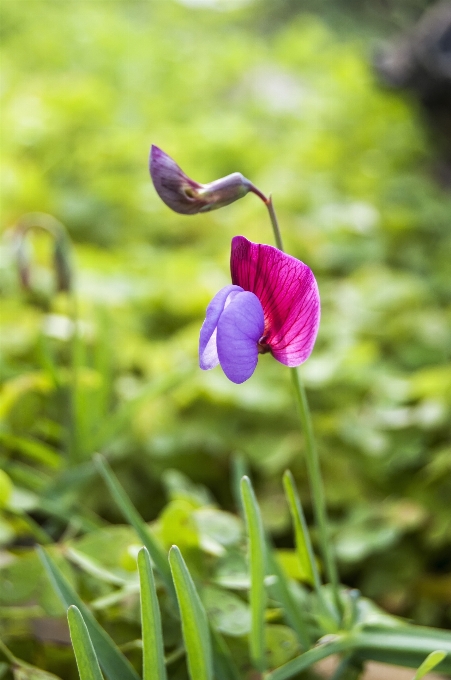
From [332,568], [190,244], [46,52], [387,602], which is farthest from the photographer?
[46,52]

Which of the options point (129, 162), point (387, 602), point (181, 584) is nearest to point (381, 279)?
point (387, 602)

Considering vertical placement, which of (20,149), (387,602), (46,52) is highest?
(46,52)

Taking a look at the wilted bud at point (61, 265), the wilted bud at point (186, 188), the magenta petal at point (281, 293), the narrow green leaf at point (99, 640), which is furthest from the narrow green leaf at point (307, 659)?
the wilted bud at point (61, 265)

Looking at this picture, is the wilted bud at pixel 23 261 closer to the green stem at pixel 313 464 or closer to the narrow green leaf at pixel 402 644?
the green stem at pixel 313 464

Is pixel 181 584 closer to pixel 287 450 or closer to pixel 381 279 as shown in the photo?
pixel 287 450

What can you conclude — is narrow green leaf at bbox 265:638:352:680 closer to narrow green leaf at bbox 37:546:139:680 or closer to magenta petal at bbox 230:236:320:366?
narrow green leaf at bbox 37:546:139:680

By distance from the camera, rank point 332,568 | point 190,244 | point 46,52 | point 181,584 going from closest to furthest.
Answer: point 181,584, point 332,568, point 190,244, point 46,52

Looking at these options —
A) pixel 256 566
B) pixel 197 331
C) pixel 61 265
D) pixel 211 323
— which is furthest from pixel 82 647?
pixel 197 331
